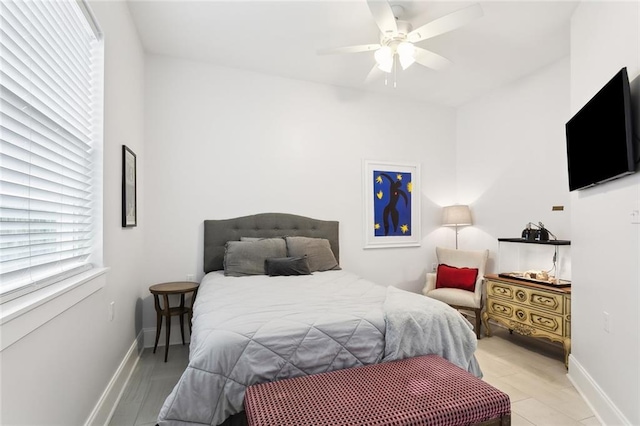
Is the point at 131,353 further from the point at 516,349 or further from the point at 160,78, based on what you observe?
the point at 516,349

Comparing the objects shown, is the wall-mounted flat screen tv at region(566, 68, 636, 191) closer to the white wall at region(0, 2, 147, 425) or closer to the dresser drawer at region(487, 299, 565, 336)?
the dresser drawer at region(487, 299, 565, 336)

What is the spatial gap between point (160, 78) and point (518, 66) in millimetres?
3751

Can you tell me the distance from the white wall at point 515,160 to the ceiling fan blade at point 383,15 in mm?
2142

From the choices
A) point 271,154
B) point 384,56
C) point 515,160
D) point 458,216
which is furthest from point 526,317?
point 271,154

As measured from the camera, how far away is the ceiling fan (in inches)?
85.8

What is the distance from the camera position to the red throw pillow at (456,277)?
379 centimetres

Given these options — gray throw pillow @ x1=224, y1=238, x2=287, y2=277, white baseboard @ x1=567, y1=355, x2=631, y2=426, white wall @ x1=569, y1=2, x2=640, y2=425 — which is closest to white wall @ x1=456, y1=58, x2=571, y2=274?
white wall @ x1=569, y1=2, x2=640, y2=425

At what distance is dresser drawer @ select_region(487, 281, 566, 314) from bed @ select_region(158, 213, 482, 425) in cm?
136

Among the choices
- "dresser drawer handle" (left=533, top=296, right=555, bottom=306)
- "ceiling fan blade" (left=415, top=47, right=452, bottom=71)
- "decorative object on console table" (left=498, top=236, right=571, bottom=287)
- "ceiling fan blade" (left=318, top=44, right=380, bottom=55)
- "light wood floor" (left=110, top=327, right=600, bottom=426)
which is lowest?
"light wood floor" (left=110, top=327, right=600, bottom=426)

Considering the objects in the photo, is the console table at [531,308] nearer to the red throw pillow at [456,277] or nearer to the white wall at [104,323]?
the red throw pillow at [456,277]

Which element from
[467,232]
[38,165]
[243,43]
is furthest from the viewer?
[467,232]

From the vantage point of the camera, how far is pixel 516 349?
10.8 ft

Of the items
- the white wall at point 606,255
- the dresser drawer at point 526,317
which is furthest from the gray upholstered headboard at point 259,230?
the white wall at point 606,255

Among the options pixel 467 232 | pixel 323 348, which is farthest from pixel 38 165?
pixel 467 232
